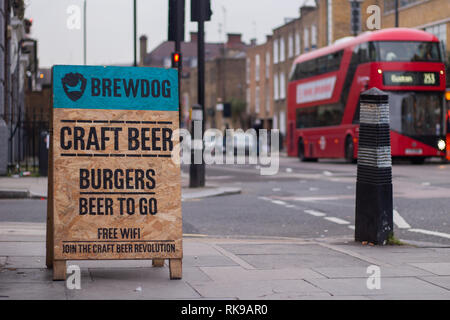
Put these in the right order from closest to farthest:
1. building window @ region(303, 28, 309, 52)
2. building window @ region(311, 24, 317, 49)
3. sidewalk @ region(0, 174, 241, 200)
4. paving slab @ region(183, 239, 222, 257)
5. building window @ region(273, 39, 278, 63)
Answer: paving slab @ region(183, 239, 222, 257)
sidewalk @ region(0, 174, 241, 200)
building window @ region(311, 24, 317, 49)
building window @ region(303, 28, 309, 52)
building window @ region(273, 39, 278, 63)

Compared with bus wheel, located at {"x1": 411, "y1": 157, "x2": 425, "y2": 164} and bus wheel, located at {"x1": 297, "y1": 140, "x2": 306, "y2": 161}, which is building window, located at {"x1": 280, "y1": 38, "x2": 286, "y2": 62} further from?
bus wheel, located at {"x1": 411, "y1": 157, "x2": 425, "y2": 164}

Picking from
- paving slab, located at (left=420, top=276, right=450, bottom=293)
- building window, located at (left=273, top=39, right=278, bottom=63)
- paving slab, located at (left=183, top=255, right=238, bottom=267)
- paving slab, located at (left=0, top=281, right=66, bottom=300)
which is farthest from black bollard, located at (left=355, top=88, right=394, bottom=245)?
building window, located at (left=273, top=39, right=278, bottom=63)

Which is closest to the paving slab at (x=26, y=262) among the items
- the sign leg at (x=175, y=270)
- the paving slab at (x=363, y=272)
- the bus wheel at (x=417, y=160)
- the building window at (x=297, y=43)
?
the sign leg at (x=175, y=270)

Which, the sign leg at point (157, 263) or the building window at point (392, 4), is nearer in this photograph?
the sign leg at point (157, 263)

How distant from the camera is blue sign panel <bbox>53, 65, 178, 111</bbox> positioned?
20.7ft

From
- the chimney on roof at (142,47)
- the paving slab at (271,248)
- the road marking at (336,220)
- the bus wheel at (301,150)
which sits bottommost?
the road marking at (336,220)

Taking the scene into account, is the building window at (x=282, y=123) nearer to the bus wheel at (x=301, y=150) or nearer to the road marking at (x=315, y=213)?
the bus wheel at (x=301, y=150)

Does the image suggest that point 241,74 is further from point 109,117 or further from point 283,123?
point 109,117

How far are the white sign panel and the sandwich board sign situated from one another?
2826 cm

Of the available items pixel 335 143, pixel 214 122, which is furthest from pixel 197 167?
pixel 214 122

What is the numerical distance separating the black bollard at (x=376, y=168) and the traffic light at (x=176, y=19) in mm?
8839

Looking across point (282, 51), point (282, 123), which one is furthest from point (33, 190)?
point (282, 51)

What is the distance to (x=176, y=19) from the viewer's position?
17.3 meters

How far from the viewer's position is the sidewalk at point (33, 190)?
619 inches
